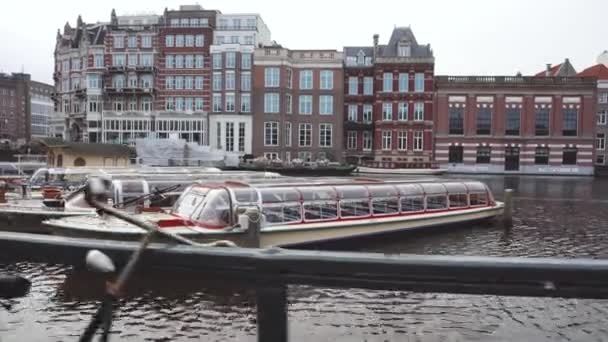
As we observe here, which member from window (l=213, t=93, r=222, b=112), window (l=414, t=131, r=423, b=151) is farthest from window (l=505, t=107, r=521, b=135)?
window (l=213, t=93, r=222, b=112)

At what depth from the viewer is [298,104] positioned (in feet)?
215

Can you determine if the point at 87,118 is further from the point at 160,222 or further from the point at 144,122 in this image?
the point at 160,222

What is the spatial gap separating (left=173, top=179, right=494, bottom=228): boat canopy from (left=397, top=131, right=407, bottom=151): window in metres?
41.1

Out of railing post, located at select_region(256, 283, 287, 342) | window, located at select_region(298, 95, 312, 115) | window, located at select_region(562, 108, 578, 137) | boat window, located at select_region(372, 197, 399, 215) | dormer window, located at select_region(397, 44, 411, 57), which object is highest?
dormer window, located at select_region(397, 44, 411, 57)

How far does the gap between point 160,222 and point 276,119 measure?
50210mm

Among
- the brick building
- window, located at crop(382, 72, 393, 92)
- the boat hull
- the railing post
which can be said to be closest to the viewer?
the railing post

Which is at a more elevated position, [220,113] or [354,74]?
[354,74]

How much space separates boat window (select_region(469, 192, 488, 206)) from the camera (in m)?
25.1

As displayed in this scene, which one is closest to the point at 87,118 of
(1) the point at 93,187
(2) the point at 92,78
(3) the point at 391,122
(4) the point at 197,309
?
(2) the point at 92,78

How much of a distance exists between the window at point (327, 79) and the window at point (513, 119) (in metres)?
23.0

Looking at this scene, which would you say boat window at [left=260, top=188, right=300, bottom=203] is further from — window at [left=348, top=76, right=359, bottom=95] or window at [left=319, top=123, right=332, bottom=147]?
window at [left=348, top=76, right=359, bottom=95]

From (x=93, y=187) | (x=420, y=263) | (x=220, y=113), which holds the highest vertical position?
(x=220, y=113)

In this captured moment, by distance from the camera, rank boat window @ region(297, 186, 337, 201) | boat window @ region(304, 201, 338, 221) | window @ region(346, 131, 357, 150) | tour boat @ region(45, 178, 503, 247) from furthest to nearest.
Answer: window @ region(346, 131, 357, 150), boat window @ region(297, 186, 337, 201), boat window @ region(304, 201, 338, 221), tour boat @ region(45, 178, 503, 247)

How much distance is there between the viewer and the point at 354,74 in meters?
66.9
